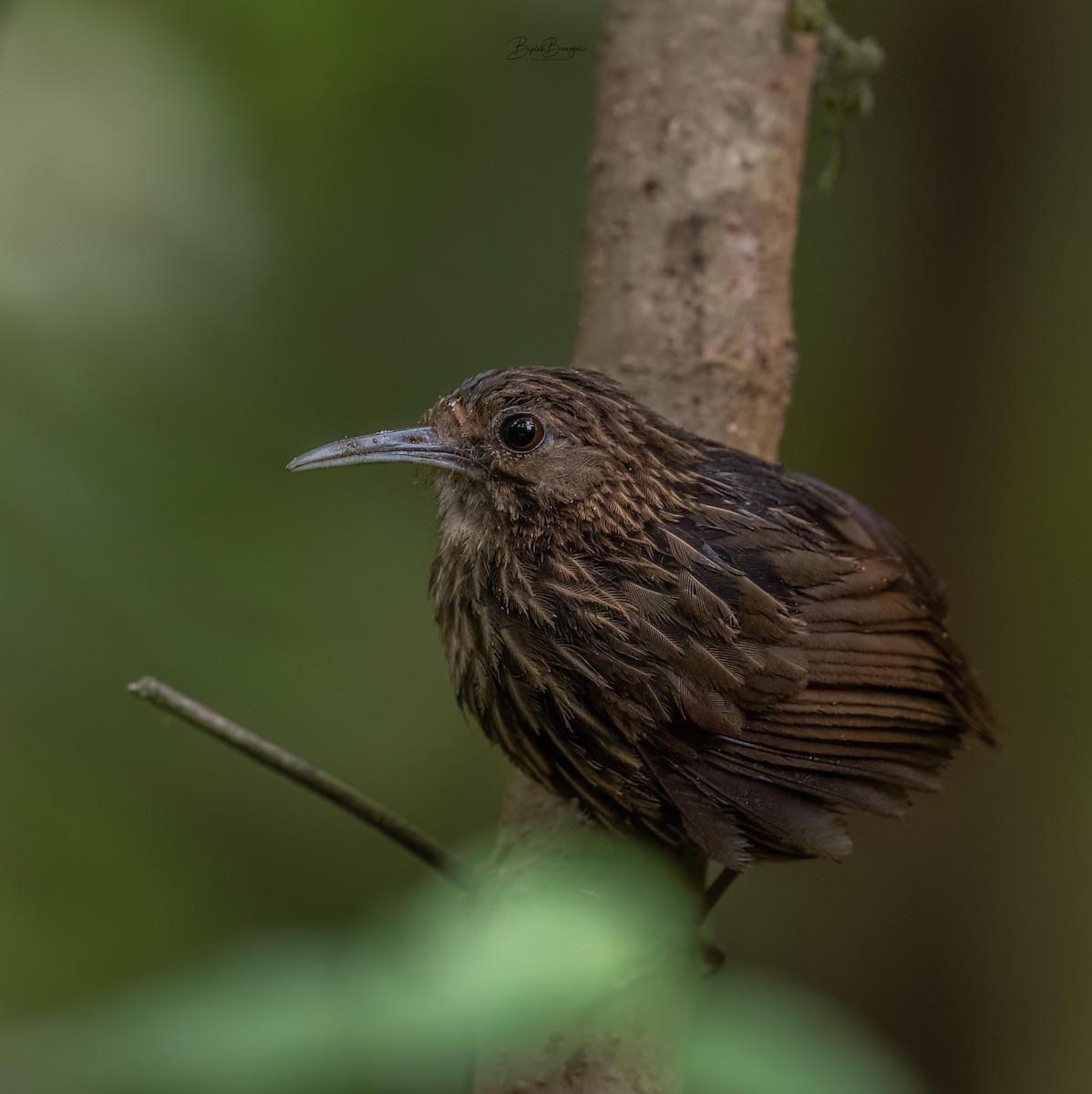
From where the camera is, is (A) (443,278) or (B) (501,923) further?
(A) (443,278)

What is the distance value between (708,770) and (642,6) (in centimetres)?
168

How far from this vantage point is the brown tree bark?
2.71m

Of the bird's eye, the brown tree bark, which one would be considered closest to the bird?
the bird's eye

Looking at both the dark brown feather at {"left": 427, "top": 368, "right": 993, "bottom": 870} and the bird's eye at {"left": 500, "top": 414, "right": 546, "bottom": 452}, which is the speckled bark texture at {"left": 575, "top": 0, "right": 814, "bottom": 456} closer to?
the dark brown feather at {"left": 427, "top": 368, "right": 993, "bottom": 870}

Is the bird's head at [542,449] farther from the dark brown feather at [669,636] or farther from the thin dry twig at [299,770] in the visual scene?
the thin dry twig at [299,770]

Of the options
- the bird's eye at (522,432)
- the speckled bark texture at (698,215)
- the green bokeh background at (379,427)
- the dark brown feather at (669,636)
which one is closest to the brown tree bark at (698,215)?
the speckled bark texture at (698,215)

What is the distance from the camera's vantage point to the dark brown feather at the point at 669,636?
86.7 inches

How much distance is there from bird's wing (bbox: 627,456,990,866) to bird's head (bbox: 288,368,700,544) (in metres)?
0.11

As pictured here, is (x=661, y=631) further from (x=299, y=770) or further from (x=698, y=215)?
(x=698, y=215)

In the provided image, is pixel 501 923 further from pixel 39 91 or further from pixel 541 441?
pixel 39 91

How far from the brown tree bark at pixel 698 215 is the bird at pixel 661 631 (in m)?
0.32

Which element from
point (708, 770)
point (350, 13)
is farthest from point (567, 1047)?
point (350, 13)

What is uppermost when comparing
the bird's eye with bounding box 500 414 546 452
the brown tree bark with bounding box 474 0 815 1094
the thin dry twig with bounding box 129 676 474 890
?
the brown tree bark with bounding box 474 0 815 1094

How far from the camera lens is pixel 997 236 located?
5.11 metres
